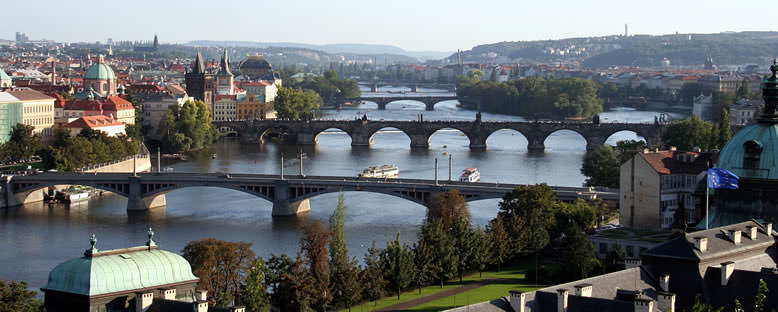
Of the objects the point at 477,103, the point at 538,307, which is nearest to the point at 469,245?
the point at 538,307

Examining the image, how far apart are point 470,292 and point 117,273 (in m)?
13.2

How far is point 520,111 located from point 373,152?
43.6 metres

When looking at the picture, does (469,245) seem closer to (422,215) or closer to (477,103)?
(422,215)

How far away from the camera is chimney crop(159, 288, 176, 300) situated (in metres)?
22.1

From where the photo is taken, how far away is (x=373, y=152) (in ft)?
→ 263

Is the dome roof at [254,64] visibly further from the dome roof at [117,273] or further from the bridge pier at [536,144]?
the dome roof at [117,273]

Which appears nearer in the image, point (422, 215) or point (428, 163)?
point (422, 215)

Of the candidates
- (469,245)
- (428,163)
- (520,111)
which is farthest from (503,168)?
(520,111)

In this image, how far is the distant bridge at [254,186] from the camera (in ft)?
164

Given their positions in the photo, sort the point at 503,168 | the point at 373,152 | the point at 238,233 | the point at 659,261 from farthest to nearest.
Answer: the point at 373,152 → the point at 503,168 → the point at 238,233 → the point at 659,261

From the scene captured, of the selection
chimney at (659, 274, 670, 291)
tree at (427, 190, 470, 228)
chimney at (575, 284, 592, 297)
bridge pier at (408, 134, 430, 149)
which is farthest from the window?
bridge pier at (408, 134, 430, 149)

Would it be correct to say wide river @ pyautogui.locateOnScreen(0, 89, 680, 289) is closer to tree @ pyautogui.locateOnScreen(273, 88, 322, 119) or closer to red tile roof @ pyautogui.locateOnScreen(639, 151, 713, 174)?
red tile roof @ pyautogui.locateOnScreen(639, 151, 713, 174)

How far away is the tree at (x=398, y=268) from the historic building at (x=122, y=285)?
10736 millimetres

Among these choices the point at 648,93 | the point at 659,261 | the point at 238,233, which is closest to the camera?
the point at 659,261
